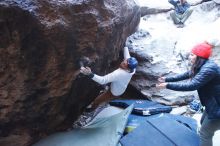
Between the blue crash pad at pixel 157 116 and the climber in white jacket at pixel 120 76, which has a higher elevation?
the climber in white jacket at pixel 120 76

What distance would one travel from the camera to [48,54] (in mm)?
4328

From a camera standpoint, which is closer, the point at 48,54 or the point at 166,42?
the point at 48,54

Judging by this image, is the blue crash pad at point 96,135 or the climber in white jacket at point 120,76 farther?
the climber in white jacket at point 120,76

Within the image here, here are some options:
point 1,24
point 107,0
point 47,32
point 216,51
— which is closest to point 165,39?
point 216,51

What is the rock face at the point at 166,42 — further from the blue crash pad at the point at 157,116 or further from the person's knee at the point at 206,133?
the person's knee at the point at 206,133

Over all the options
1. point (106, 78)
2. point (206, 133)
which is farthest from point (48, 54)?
point (206, 133)

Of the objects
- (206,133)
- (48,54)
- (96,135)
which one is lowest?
(96,135)

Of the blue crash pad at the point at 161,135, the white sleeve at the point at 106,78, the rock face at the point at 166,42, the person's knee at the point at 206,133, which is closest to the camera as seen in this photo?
the person's knee at the point at 206,133

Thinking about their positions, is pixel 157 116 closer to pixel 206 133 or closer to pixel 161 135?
pixel 161 135

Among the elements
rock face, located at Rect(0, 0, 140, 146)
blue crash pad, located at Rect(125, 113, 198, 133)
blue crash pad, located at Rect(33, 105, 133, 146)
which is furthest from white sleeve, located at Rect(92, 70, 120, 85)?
blue crash pad, located at Rect(125, 113, 198, 133)

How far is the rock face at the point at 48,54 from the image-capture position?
394cm

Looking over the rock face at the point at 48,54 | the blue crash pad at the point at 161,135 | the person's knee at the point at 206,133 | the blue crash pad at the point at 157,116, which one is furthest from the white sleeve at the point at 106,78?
the person's knee at the point at 206,133

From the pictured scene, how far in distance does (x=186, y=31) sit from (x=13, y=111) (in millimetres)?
5657

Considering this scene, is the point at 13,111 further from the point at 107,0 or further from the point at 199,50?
the point at 199,50
